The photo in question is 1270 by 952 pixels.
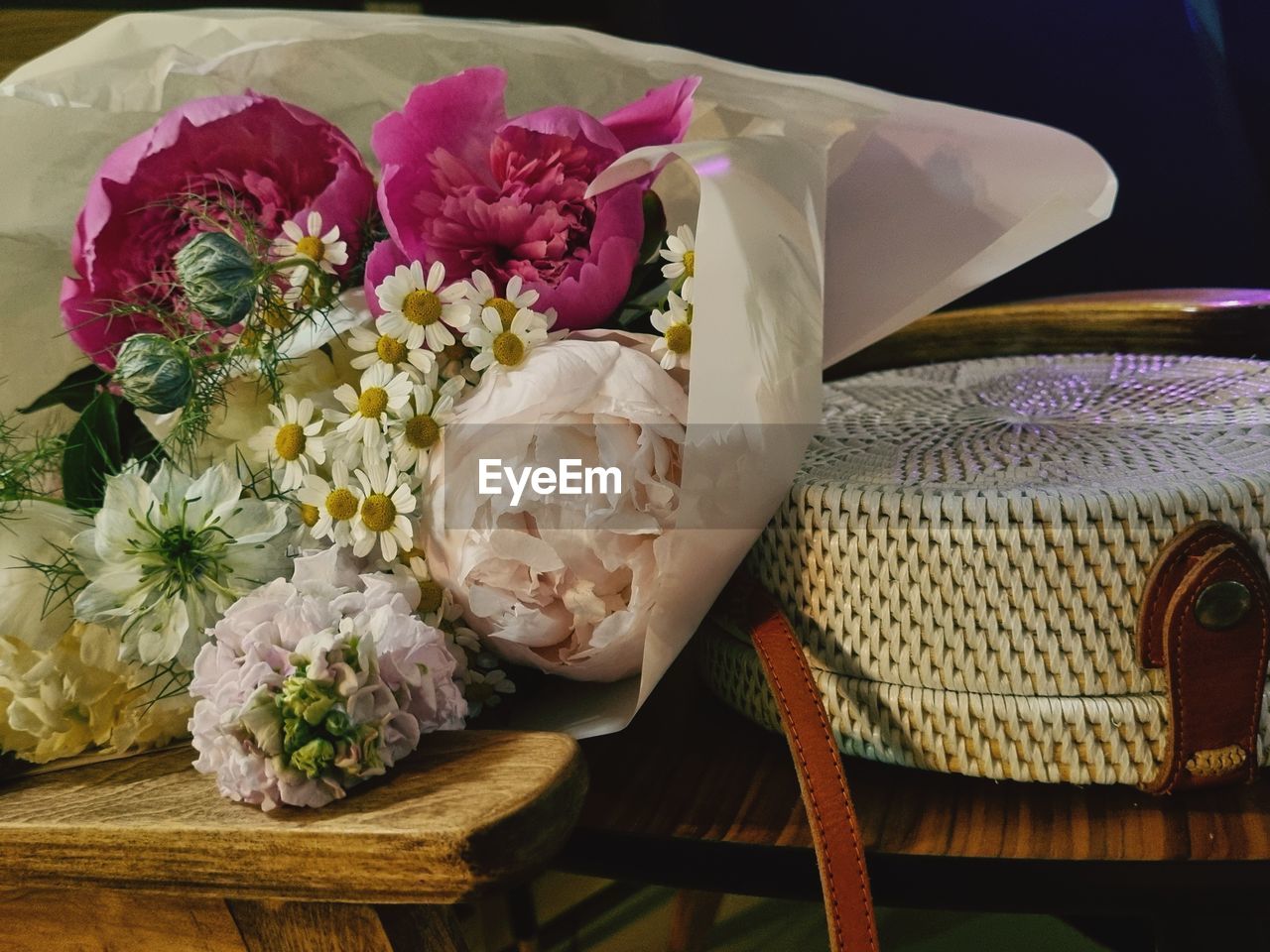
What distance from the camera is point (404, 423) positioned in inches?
17.9

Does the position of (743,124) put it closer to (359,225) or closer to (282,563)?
(359,225)

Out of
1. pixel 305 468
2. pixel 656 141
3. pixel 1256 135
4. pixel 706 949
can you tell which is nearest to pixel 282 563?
pixel 305 468

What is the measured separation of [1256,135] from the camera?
123 centimetres

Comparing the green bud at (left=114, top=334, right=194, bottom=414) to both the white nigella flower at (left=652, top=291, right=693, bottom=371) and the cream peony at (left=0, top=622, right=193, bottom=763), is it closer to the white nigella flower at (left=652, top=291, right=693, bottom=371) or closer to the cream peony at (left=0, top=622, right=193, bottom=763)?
the cream peony at (left=0, top=622, right=193, bottom=763)

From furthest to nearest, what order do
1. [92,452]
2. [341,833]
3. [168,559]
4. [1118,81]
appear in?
[1118,81] < [92,452] < [168,559] < [341,833]

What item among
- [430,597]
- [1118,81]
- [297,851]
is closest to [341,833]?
[297,851]

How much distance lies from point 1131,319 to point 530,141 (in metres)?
0.44

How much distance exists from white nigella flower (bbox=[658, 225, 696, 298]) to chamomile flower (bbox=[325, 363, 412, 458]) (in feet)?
0.39

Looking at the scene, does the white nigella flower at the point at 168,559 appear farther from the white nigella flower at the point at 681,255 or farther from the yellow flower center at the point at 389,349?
the white nigella flower at the point at 681,255

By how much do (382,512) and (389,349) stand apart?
7 cm

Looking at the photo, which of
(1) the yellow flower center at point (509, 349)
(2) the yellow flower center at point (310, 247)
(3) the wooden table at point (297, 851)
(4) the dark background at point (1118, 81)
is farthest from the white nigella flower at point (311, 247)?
(4) the dark background at point (1118, 81)

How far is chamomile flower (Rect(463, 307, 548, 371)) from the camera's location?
450mm

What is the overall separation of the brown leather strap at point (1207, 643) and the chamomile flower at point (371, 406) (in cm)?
29

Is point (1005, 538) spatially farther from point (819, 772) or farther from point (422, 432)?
point (422, 432)
